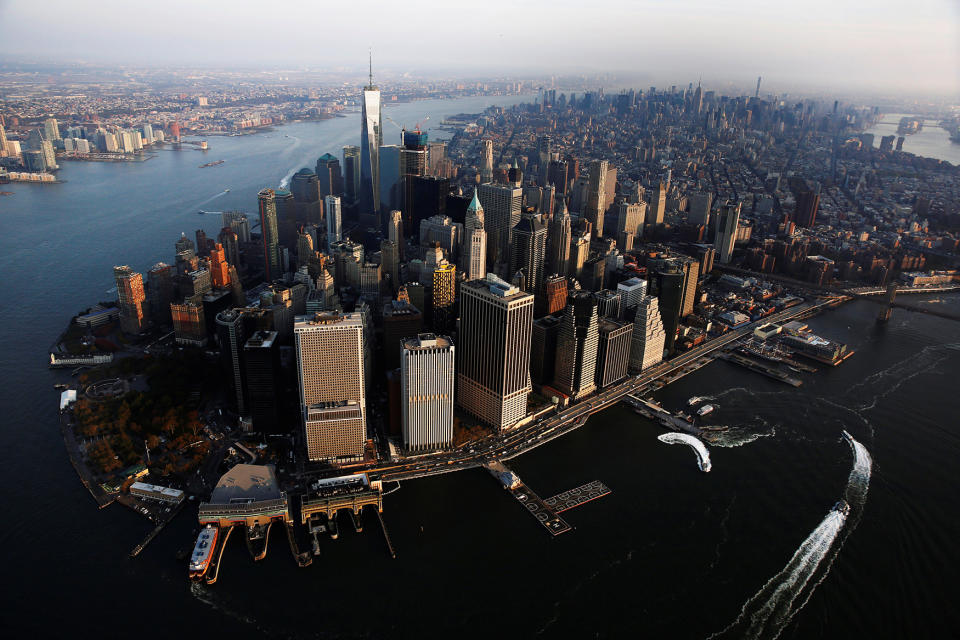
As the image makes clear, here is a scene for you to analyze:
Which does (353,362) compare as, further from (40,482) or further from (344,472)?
(40,482)

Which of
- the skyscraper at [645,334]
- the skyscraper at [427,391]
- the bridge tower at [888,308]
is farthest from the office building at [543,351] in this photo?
the bridge tower at [888,308]

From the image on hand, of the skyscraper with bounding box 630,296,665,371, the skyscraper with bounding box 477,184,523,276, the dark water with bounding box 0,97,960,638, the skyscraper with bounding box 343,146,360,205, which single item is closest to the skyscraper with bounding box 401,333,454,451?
the dark water with bounding box 0,97,960,638

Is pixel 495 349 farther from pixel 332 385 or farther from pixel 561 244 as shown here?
pixel 561 244

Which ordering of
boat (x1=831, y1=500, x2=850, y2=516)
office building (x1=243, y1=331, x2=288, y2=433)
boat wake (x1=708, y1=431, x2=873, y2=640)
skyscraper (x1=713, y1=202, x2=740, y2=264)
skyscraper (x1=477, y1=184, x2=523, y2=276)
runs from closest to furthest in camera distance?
boat wake (x1=708, y1=431, x2=873, y2=640) → boat (x1=831, y1=500, x2=850, y2=516) → office building (x1=243, y1=331, x2=288, y2=433) → skyscraper (x1=477, y1=184, x2=523, y2=276) → skyscraper (x1=713, y1=202, x2=740, y2=264)

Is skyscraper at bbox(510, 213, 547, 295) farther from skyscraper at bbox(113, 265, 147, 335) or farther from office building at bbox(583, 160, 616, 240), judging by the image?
skyscraper at bbox(113, 265, 147, 335)

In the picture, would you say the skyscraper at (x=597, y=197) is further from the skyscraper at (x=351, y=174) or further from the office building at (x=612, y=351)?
the office building at (x=612, y=351)

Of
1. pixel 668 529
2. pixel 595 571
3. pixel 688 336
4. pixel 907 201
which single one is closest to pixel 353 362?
pixel 595 571
